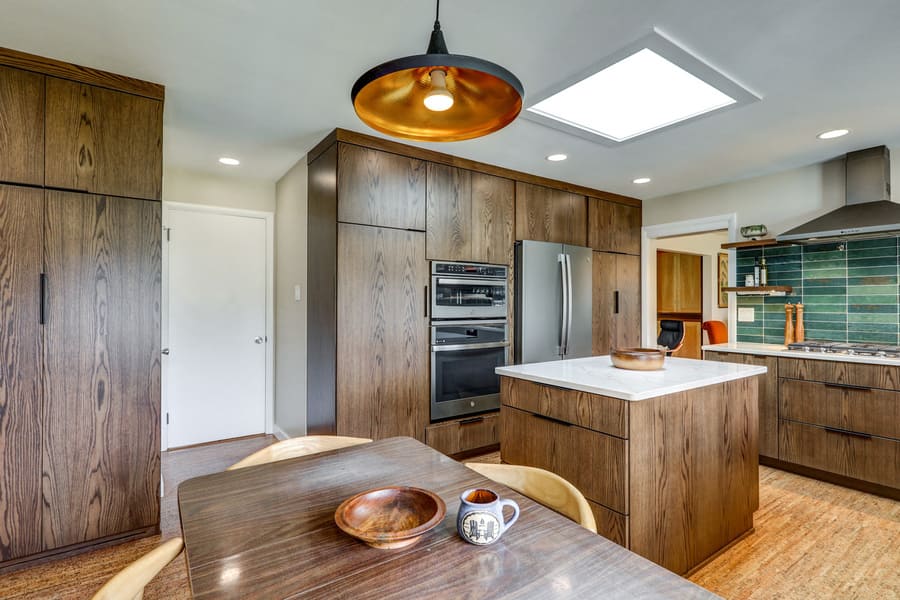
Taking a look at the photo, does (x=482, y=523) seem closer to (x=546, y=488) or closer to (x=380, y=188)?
(x=546, y=488)

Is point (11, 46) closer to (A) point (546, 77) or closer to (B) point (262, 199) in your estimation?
(B) point (262, 199)

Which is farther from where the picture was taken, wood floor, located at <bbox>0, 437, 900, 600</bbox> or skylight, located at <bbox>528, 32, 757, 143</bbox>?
skylight, located at <bbox>528, 32, 757, 143</bbox>

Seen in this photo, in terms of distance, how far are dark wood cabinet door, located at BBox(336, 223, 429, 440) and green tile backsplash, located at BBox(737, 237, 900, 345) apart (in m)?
3.00

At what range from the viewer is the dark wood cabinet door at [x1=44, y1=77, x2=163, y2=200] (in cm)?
213

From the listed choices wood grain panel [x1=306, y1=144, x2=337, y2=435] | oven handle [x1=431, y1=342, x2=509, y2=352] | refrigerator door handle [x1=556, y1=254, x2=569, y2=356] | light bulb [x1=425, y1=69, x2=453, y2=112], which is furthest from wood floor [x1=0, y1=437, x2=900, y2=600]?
light bulb [x1=425, y1=69, x2=453, y2=112]

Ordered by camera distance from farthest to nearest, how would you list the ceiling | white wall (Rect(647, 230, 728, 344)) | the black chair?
white wall (Rect(647, 230, 728, 344)) → the black chair → the ceiling

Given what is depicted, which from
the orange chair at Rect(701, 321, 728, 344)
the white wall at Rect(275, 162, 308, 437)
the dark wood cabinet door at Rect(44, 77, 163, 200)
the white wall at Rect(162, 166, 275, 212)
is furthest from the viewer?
the orange chair at Rect(701, 321, 728, 344)

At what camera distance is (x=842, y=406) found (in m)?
2.96

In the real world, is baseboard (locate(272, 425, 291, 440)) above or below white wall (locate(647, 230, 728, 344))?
below

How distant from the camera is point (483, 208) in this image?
12.0 ft

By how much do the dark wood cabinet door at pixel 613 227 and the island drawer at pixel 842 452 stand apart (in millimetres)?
2166

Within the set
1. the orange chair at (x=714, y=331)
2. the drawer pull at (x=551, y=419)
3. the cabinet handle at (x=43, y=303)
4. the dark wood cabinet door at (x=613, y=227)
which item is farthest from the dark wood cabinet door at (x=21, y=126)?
the orange chair at (x=714, y=331)

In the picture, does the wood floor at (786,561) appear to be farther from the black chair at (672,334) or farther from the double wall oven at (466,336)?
the black chair at (672,334)

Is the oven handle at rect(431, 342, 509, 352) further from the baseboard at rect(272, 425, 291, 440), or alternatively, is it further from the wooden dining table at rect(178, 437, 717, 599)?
the wooden dining table at rect(178, 437, 717, 599)
